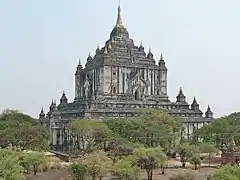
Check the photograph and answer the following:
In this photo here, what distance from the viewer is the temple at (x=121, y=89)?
69.7 metres

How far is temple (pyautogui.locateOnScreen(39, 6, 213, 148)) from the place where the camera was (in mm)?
69688

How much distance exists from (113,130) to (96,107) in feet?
41.3

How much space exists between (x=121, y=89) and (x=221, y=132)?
19.7 m

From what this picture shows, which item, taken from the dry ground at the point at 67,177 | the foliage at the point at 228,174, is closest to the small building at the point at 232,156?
the dry ground at the point at 67,177

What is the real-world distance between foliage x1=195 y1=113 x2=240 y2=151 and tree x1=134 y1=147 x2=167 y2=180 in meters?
14.4

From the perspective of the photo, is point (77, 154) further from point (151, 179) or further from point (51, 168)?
point (151, 179)

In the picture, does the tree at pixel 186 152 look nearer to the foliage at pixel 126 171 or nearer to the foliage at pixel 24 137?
the foliage at pixel 126 171

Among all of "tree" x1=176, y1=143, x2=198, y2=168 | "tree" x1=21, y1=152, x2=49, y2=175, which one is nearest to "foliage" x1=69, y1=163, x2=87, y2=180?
"tree" x1=21, y1=152, x2=49, y2=175

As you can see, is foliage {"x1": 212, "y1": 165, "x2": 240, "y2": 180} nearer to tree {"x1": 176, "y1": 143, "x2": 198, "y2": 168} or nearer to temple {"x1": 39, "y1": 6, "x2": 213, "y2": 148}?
tree {"x1": 176, "y1": 143, "x2": 198, "y2": 168}

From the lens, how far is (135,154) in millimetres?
43344

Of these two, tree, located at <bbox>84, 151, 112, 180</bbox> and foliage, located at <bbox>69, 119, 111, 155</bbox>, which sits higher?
foliage, located at <bbox>69, 119, 111, 155</bbox>

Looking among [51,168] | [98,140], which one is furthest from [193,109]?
[51,168]

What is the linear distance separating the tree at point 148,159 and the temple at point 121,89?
2396 cm

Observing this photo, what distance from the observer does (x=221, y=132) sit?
58.0 m
